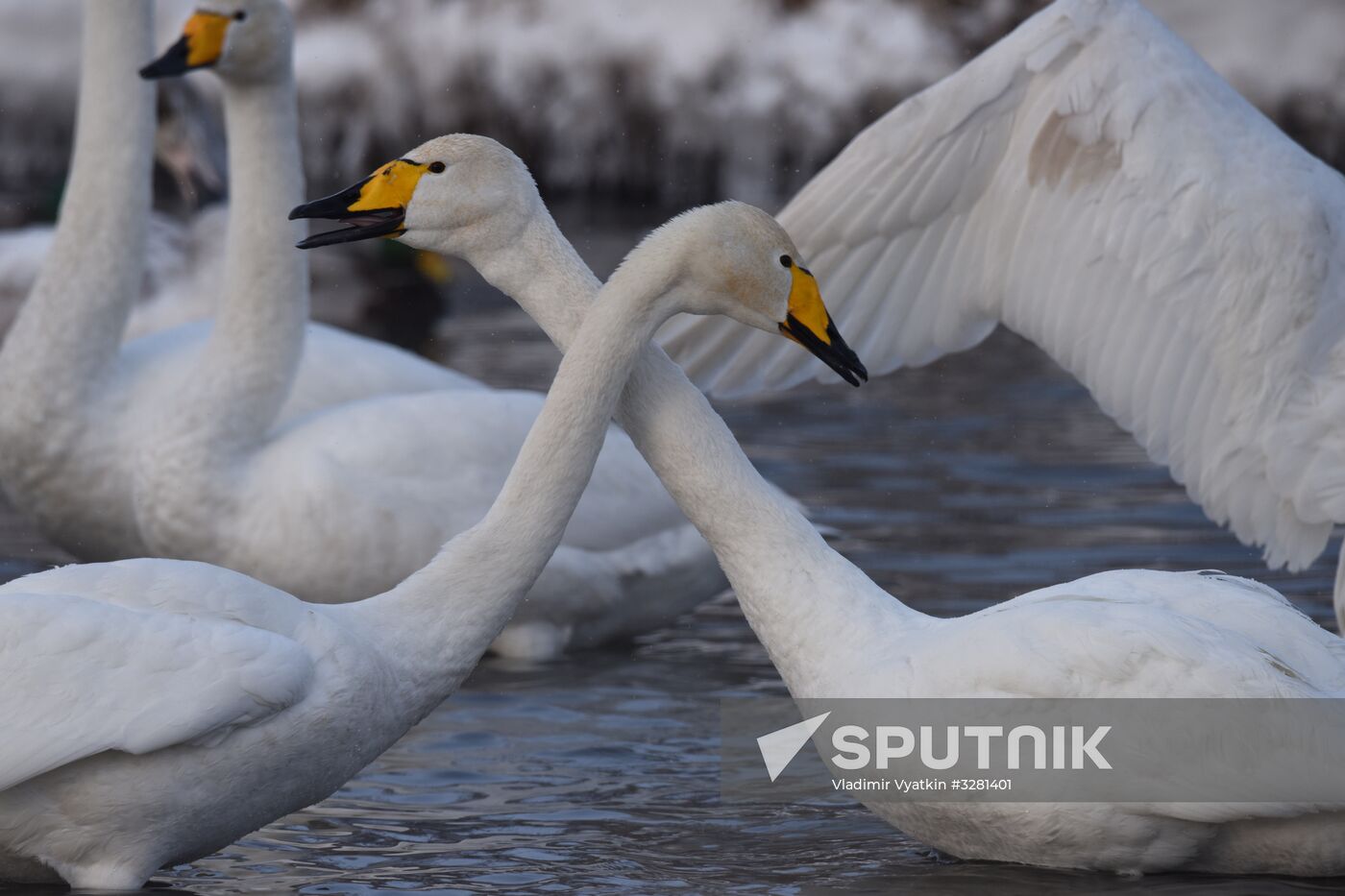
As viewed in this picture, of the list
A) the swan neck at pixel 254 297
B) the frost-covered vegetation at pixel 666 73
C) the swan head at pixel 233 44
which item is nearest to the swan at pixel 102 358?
the swan neck at pixel 254 297

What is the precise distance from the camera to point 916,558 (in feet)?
26.8

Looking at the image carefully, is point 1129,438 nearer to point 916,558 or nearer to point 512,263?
point 916,558

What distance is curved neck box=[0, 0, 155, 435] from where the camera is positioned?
7609mm

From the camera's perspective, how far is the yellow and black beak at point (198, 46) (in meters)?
7.27

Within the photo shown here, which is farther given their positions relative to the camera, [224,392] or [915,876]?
[224,392]

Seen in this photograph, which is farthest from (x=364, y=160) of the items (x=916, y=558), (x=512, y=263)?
(x=512, y=263)

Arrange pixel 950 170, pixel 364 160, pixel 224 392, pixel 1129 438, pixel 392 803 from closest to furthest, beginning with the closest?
pixel 392 803, pixel 950 170, pixel 224 392, pixel 1129 438, pixel 364 160

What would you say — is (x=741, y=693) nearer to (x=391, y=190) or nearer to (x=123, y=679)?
(x=391, y=190)

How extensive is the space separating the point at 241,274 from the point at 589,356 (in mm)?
2931

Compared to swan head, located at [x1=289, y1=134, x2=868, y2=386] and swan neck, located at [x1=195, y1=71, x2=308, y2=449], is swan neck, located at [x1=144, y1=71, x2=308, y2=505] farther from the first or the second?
swan head, located at [x1=289, y1=134, x2=868, y2=386]

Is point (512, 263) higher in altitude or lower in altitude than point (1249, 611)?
higher

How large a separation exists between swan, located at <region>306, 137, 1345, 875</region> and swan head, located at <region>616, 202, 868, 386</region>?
1.0 inches

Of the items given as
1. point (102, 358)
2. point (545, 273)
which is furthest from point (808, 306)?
point (102, 358)

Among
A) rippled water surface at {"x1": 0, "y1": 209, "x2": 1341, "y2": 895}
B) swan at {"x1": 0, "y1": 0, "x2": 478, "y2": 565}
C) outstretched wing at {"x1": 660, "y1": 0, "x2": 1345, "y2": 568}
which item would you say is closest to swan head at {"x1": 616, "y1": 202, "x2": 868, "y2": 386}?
rippled water surface at {"x1": 0, "y1": 209, "x2": 1341, "y2": 895}
